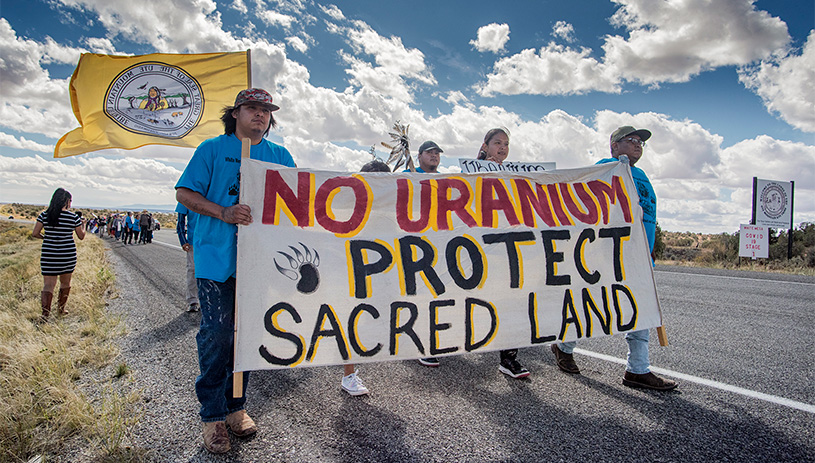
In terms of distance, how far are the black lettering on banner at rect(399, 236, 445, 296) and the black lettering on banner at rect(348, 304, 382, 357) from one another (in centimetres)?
30

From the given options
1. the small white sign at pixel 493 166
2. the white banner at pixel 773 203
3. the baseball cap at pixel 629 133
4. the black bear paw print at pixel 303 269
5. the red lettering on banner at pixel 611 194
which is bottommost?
the black bear paw print at pixel 303 269

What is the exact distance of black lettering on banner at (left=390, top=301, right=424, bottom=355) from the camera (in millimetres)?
2795

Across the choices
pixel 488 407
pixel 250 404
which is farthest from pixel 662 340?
pixel 250 404

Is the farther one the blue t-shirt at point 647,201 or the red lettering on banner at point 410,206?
the blue t-shirt at point 647,201

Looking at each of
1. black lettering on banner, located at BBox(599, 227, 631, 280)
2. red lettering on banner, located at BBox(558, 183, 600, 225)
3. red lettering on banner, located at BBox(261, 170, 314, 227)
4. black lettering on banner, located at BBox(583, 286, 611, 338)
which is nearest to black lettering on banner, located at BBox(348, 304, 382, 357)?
red lettering on banner, located at BBox(261, 170, 314, 227)

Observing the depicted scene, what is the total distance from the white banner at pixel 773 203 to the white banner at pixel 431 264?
54.7ft

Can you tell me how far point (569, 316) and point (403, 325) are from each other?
136 cm

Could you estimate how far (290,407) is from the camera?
2.95 metres

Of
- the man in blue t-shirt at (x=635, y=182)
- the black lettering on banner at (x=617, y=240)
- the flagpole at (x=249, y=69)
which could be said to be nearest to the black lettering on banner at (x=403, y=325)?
the man in blue t-shirt at (x=635, y=182)

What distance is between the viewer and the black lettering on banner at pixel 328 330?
2.66 metres

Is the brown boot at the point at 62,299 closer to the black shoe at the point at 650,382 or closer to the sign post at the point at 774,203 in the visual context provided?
the black shoe at the point at 650,382

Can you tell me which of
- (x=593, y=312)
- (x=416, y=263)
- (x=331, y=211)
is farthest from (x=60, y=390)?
(x=593, y=312)

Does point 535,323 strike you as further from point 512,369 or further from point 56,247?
point 56,247

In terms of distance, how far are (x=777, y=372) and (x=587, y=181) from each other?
2370 millimetres
